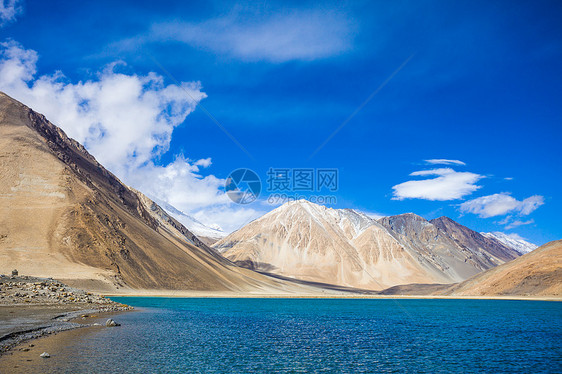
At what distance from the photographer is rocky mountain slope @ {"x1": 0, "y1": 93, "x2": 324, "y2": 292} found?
3369 inches

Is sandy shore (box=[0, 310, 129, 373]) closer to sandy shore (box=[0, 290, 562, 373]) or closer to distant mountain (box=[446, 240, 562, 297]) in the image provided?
sandy shore (box=[0, 290, 562, 373])

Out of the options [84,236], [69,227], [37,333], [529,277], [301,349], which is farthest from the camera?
[529,277]

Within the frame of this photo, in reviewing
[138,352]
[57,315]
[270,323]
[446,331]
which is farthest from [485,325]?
[57,315]

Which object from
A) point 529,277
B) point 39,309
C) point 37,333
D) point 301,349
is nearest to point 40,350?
point 37,333

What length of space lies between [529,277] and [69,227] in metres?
127

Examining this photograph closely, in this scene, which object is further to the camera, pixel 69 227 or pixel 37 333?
pixel 69 227

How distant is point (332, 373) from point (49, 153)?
115 metres

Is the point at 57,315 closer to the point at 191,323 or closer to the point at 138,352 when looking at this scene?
the point at 191,323

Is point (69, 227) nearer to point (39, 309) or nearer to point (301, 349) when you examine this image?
point (39, 309)

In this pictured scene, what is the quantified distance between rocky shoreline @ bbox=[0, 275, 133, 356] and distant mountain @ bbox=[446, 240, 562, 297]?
114262 mm

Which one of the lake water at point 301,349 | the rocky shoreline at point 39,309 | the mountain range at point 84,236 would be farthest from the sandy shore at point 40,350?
the mountain range at point 84,236

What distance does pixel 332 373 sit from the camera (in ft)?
76.6

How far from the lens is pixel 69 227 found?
96000mm

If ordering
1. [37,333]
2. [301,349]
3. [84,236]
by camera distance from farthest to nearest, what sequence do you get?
[84,236], [301,349], [37,333]
